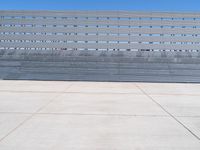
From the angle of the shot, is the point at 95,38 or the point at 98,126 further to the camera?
the point at 95,38

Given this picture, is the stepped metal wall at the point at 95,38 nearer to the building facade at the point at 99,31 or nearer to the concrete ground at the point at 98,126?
the building facade at the point at 99,31

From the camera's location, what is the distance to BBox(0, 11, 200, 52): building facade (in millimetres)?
17953

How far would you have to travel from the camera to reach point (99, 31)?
59.3ft

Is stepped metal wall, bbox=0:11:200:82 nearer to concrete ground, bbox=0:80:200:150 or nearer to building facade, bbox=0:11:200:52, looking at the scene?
building facade, bbox=0:11:200:52

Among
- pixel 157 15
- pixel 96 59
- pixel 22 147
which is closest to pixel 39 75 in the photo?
pixel 96 59

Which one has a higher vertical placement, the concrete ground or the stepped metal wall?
the stepped metal wall

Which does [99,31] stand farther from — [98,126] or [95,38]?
[98,126]

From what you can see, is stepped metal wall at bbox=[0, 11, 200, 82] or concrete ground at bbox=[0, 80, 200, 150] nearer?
concrete ground at bbox=[0, 80, 200, 150]

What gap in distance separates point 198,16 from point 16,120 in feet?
53.4

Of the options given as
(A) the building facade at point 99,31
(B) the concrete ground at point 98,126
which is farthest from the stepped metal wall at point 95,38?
(B) the concrete ground at point 98,126

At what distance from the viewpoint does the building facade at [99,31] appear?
18.0 metres

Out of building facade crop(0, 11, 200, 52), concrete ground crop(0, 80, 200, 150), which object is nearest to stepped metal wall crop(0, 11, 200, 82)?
building facade crop(0, 11, 200, 52)

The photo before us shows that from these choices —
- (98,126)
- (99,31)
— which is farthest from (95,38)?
(98,126)

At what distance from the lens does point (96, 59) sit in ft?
56.7
